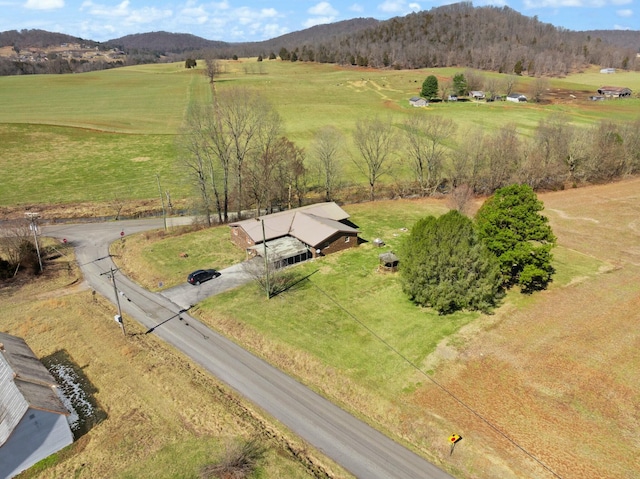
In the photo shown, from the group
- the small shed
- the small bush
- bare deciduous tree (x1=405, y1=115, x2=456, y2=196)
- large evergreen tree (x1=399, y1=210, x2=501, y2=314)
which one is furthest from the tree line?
the small bush

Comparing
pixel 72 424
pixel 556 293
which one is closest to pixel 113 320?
pixel 72 424

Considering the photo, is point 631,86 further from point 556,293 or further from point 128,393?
point 128,393

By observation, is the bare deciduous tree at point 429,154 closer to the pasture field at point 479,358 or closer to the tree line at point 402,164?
the tree line at point 402,164

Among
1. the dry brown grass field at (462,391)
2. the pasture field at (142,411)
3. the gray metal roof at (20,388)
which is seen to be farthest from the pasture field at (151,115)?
the gray metal roof at (20,388)

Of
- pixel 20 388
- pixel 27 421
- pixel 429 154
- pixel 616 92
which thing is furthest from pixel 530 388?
pixel 616 92

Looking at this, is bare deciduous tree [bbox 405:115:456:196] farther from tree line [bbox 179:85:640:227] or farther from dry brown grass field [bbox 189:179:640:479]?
dry brown grass field [bbox 189:179:640:479]

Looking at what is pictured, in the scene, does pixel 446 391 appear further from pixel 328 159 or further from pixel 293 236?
pixel 328 159
